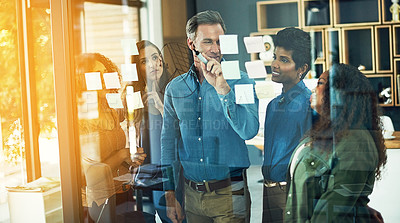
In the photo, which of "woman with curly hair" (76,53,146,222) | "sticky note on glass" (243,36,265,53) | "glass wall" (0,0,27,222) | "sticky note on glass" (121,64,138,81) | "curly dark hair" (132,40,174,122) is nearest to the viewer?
"sticky note on glass" (243,36,265,53)

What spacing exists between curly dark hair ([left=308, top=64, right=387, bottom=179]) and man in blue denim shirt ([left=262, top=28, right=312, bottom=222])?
0.30 ft

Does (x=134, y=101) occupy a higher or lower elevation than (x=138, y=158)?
higher

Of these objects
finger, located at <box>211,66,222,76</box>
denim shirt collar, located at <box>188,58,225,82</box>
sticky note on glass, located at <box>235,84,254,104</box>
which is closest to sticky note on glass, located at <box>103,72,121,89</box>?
denim shirt collar, located at <box>188,58,225,82</box>

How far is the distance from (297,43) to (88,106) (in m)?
1.30

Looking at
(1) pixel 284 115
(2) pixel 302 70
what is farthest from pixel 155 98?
(2) pixel 302 70

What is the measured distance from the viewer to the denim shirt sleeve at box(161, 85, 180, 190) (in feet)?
8.34

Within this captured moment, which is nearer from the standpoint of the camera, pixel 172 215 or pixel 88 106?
pixel 172 215

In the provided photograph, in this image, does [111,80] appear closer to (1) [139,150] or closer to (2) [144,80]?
(2) [144,80]

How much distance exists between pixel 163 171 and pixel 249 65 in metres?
0.78

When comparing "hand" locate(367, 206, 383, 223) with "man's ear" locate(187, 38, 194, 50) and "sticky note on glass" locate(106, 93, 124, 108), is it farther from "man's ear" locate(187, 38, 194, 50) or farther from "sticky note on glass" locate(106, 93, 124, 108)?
"sticky note on glass" locate(106, 93, 124, 108)

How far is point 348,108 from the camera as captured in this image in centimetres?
216

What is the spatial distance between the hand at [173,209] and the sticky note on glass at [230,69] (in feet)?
2.40

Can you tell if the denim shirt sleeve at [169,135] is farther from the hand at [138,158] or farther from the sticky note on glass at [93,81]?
the sticky note on glass at [93,81]

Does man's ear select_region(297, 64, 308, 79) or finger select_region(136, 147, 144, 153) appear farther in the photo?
finger select_region(136, 147, 144, 153)
